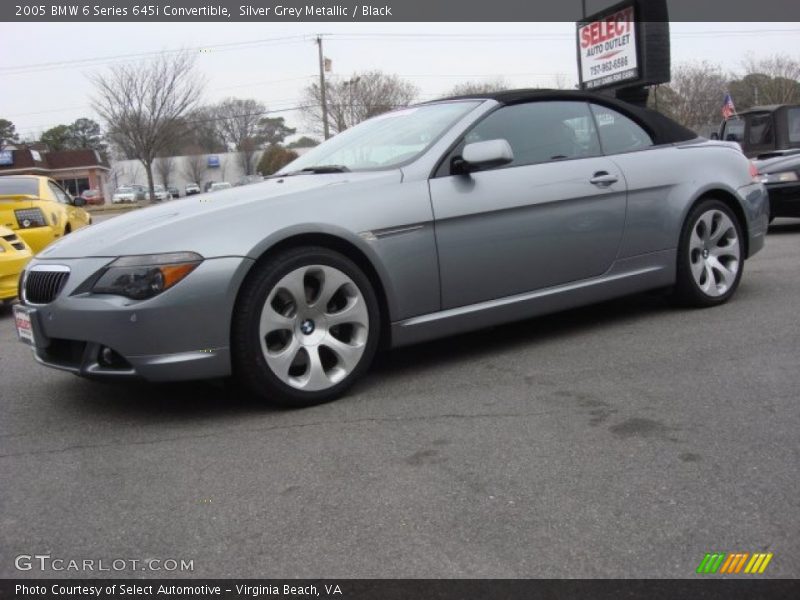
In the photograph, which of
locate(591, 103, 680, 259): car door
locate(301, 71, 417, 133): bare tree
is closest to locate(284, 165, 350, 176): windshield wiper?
locate(591, 103, 680, 259): car door

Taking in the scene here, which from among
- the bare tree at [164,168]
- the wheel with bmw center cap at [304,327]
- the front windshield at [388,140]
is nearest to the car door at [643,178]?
the front windshield at [388,140]

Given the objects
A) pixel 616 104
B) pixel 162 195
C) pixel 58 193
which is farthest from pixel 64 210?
pixel 162 195

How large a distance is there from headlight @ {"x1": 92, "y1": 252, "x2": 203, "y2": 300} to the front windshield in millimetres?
1291

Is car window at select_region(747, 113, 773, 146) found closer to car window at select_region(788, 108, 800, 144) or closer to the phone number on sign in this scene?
car window at select_region(788, 108, 800, 144)

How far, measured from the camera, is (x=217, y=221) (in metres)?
3.47

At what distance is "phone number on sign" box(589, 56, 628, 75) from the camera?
60.9ft

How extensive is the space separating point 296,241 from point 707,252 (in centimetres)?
300

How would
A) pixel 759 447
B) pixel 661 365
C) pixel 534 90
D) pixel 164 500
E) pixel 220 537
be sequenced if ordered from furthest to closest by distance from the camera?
pixel 534 90 → pixel 661 365 → pixel 759 447 → pixel 164 500 → pixel 220 537

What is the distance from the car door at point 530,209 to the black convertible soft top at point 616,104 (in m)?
0.05

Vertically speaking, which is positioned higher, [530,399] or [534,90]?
[534,90]
